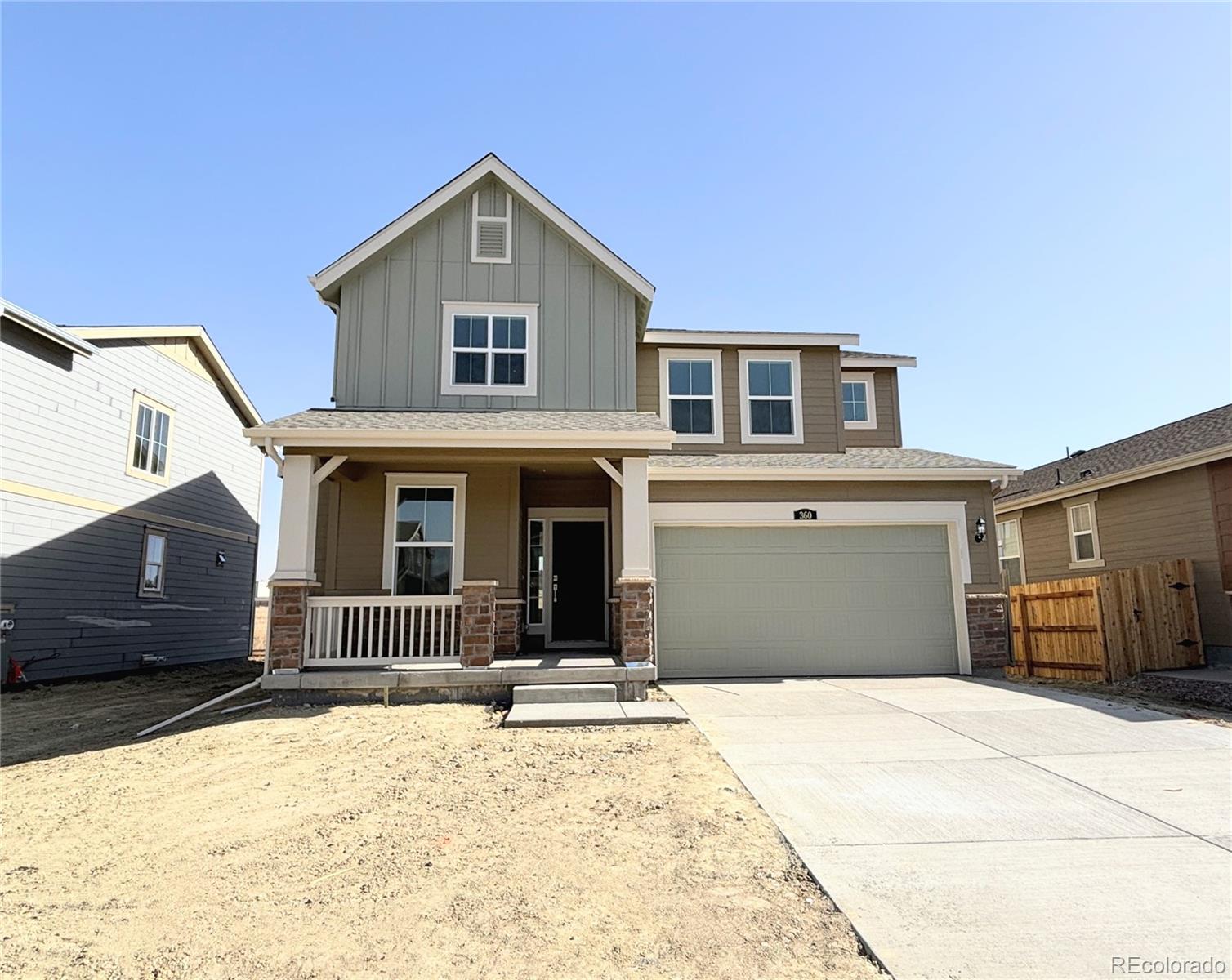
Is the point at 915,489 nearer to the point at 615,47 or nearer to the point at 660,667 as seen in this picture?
the point at 660,667

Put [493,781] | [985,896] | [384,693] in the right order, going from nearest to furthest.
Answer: [985,896]
[493,781]
[384,693]

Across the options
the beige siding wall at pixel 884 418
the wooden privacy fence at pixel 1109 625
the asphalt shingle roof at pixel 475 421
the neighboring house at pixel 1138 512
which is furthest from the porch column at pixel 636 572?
the neighboring house at pixel 1138 512

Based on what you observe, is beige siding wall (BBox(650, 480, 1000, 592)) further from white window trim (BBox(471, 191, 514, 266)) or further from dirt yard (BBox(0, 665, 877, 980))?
dirt yard (BBox(0, 665, 877, 980))

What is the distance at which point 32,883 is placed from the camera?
12.2ft

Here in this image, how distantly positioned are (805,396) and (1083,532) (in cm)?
705

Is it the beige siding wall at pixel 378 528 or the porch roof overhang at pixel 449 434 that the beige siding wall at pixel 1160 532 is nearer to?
the porch roof overhang at pixel 449 434

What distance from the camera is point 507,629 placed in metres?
10.1

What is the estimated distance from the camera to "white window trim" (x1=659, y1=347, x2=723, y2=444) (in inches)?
475

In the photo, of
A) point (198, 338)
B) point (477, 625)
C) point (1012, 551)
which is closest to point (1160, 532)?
point (1012, 551)

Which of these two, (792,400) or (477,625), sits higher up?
(792,400)

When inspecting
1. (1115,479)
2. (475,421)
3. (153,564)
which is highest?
(475,421)

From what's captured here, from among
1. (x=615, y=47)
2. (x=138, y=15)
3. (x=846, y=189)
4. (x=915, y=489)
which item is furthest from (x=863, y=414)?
(x=138, y=15)

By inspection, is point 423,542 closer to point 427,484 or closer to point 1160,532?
point 427,484

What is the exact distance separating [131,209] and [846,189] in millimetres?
11141
